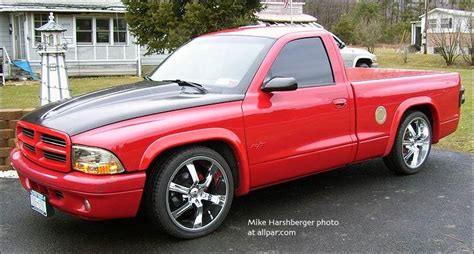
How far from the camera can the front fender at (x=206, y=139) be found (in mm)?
3678

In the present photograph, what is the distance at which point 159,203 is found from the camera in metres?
3.79

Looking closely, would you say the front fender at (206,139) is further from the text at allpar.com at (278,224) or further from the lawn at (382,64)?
the lawn at (382,64)

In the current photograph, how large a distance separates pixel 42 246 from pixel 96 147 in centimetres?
102

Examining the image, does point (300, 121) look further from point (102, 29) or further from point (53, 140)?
point (102, 29)

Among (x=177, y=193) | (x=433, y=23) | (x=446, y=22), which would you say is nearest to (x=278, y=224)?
(x=177, y=193)

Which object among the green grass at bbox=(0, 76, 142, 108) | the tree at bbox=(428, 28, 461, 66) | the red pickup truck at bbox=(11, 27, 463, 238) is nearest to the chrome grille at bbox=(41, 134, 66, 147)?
the red pickup truck at bbox=(11, 27, 463, 238)

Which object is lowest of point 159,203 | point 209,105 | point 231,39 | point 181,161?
point 159,203

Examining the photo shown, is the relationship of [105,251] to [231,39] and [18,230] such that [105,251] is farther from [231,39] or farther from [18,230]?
[231,39]

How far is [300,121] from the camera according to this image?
458cm

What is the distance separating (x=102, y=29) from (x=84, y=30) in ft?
2.48

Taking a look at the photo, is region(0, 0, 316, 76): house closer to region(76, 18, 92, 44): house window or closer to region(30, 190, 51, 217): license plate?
region(76, 18, 92, 44): house window

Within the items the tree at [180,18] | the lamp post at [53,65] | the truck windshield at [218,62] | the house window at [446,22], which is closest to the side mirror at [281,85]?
the truck windshield at [218,62]

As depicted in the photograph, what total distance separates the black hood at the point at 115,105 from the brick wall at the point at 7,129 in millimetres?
1849

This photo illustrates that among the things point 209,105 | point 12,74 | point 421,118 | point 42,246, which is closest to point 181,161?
point 209,105
